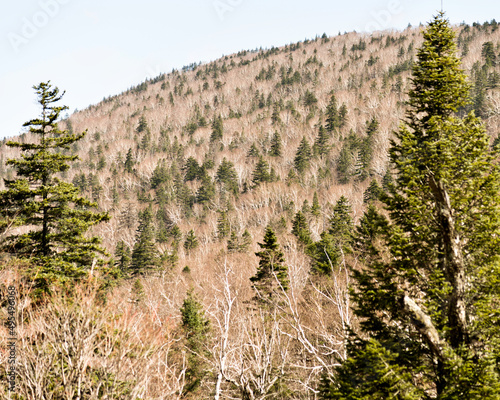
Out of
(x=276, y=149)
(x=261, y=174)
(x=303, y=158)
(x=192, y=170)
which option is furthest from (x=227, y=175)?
(x=303, y=158)

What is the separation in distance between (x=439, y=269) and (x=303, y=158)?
72839 millimetres

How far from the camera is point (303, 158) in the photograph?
79.1 metres

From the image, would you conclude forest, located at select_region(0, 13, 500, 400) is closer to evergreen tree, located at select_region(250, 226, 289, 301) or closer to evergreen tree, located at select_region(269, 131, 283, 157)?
evergreen tree, located at select_region(250, 226, 289, 301)

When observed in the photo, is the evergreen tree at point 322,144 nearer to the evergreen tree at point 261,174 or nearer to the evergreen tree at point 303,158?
the evergreen tree at point 303,158

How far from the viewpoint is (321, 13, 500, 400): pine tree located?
21.2 feet

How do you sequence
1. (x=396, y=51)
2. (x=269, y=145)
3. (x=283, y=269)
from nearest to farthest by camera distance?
(x=283, y=269)
(x=269, y=145)
(x=396, y=51)

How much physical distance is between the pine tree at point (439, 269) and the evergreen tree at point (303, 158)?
6936 centimetres

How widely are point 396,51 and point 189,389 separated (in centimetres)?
15773

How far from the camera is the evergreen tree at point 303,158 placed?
7788cm

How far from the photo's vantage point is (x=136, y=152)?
11612cm

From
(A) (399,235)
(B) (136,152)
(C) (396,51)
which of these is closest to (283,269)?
(A) (399,235)

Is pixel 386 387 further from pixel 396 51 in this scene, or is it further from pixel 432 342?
pixel 396 51

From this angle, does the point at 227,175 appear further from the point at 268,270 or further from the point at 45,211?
the point at 45,211

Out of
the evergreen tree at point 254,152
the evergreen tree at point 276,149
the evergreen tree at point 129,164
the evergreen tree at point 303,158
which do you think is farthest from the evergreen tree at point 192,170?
the evergreen tree at point 303,158
